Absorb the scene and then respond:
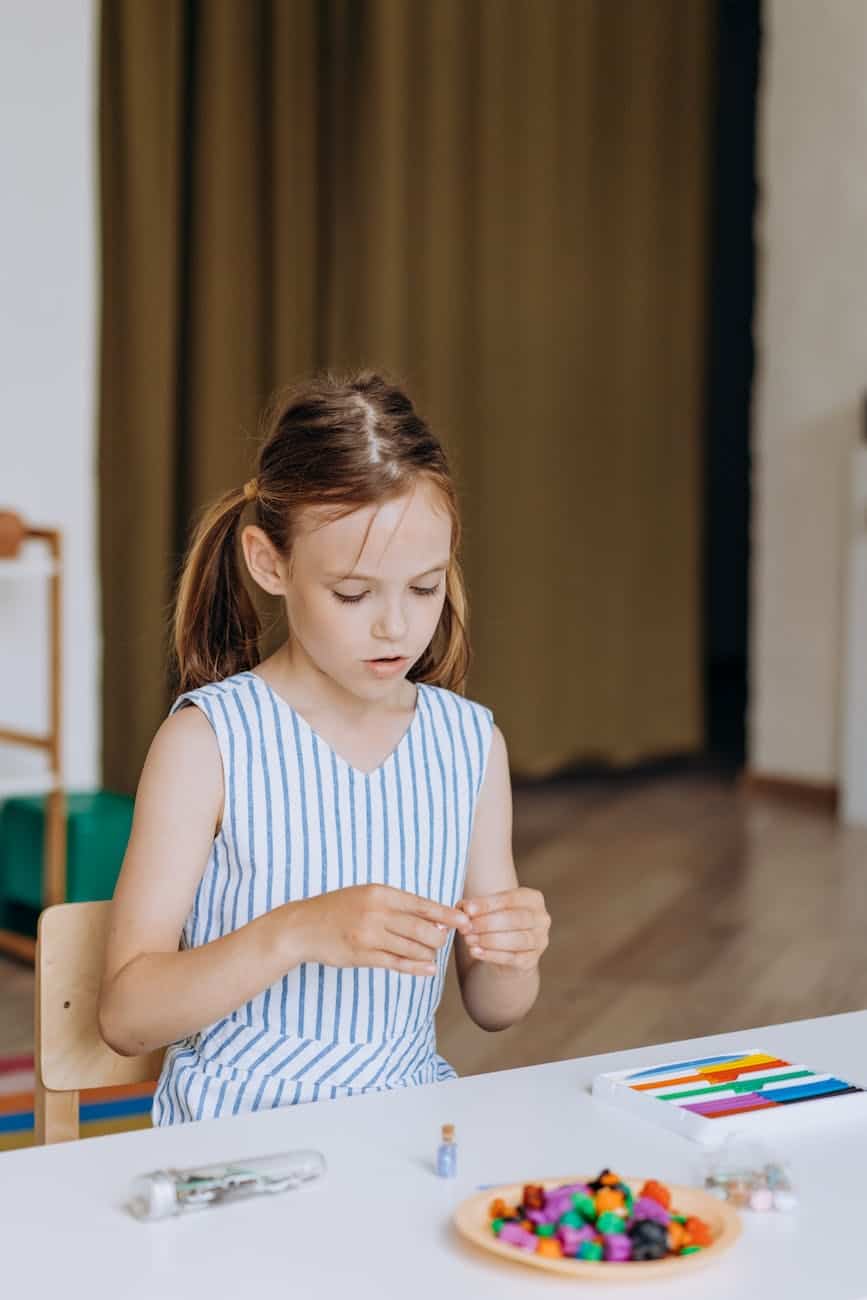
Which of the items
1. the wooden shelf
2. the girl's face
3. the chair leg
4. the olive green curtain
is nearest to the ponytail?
the girl's face

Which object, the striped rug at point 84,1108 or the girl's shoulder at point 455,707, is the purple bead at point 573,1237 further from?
the striped rug at point 84,1108

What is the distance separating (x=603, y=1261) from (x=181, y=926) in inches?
19.7

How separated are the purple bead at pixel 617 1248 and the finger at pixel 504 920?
1.05 feet

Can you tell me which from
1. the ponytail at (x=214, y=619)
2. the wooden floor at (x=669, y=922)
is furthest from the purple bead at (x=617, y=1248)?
the wooden floor at (x=669, y=922)

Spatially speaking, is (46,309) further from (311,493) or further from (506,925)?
(506,925)

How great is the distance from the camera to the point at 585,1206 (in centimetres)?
84

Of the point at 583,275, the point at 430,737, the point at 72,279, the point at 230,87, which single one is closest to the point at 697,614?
the point at 583,275

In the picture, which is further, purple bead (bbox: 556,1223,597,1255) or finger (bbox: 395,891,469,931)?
finger (bbox: 395,891,469,931)

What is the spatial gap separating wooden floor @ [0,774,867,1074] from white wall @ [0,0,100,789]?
75 cm

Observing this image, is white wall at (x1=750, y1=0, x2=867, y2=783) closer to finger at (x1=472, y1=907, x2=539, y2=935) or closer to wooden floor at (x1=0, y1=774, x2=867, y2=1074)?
wooden floor at (x1=0, y1=774, x2=867, y2=1074)

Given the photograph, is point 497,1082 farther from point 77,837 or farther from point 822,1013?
point 77,837

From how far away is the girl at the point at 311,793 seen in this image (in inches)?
48.0

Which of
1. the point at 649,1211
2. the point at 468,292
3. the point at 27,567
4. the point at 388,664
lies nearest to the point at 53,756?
the point at 27,567

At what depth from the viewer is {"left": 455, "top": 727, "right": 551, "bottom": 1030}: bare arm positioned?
1.13 m
